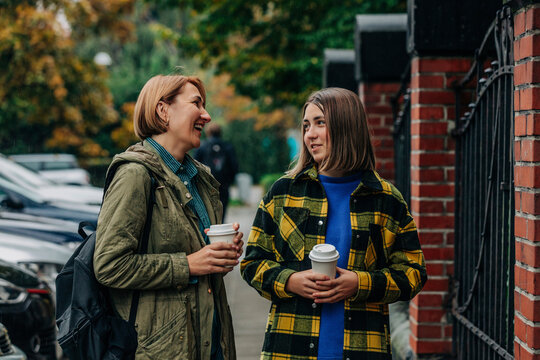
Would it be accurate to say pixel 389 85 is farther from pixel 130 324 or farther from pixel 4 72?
pixel 4 72

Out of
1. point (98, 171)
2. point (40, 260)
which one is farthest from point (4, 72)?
point (40, 260)

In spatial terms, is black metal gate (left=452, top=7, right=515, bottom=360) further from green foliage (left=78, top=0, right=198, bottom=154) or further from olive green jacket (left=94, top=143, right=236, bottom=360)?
green foliage (left=78, top=0, right=198, bottom=154)

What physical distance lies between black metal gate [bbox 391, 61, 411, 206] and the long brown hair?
7.18ft

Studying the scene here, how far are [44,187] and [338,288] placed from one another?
6549 mm

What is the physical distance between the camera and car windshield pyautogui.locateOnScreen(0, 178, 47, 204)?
280 inches

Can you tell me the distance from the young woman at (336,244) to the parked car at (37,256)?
10.4 feet

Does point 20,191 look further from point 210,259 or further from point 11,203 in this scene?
point 210,259

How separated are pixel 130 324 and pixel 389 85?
163 inches

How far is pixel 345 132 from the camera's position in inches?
109

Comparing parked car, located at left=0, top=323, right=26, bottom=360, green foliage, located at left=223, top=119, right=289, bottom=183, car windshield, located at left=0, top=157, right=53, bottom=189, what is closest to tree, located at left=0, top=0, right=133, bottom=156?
car windshield, located at left=0, top=157, right=53, bottom=189

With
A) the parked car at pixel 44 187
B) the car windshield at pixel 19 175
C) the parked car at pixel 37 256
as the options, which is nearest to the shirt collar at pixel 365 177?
the parked car at pixel 37 256

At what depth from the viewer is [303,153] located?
2.89m

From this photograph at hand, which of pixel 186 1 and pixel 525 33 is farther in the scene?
pixel 186 1

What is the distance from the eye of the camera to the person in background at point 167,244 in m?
2.59
